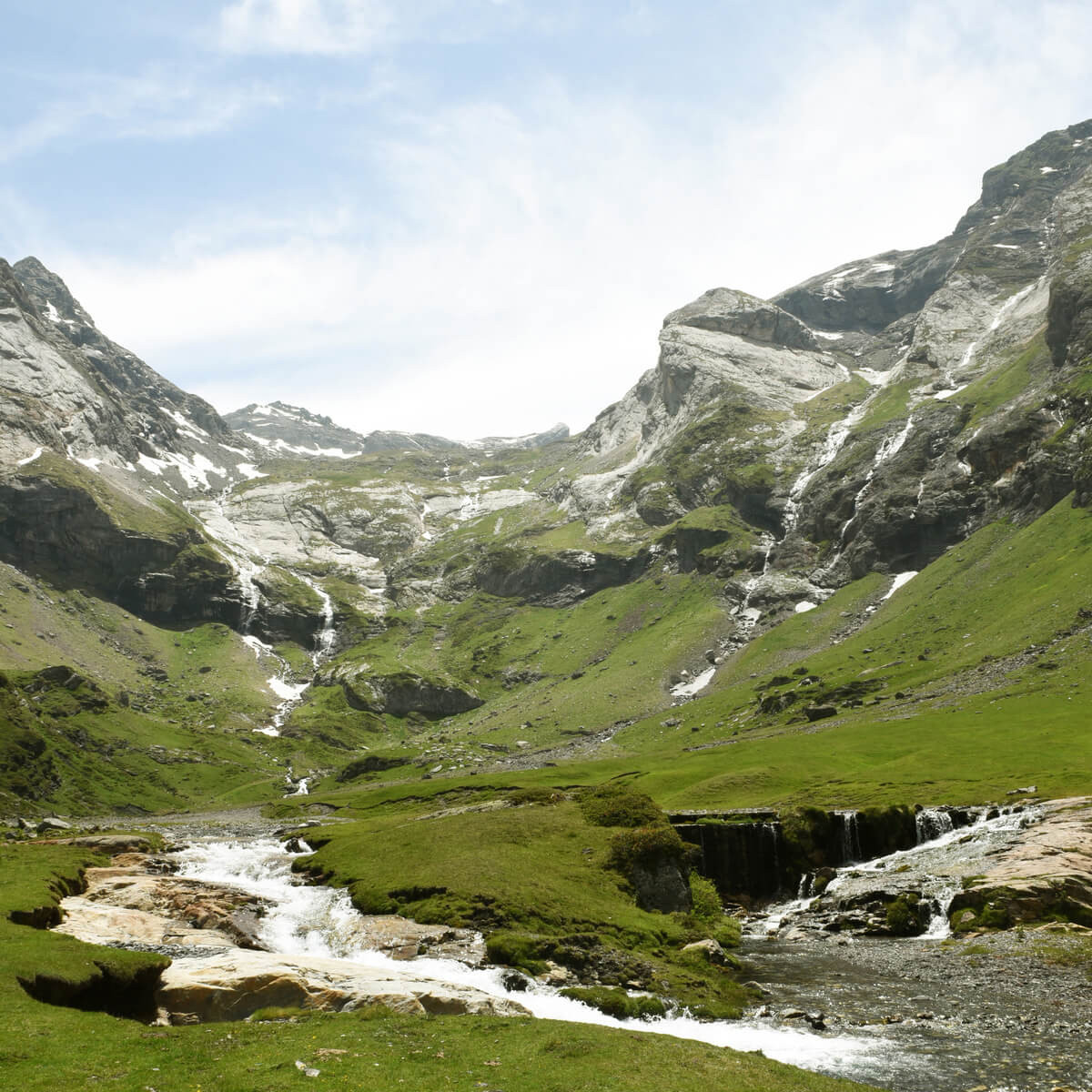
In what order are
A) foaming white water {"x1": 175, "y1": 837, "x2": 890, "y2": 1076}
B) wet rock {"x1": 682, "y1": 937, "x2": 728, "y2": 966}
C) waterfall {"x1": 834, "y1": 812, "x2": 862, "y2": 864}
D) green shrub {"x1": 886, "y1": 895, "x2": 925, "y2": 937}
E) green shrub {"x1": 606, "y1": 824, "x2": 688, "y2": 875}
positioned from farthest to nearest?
1. waterfall {"x1": 834, "y1": 812, "x2": 862, "y2": 864}
2. green shrub {"x1": 606, "y1": 824, "x2": 688, "y2": 875}
3. green shrub {"x1": 886, "y1": 895, "x2": 925, "y2": 937}
4. wet rock {"x1": 682, "y1": 937, "x2": 728, "y2": 966}
5. foaming white water {"x1": 175, "y1": 837, "x2": 890, "y2": 1076}

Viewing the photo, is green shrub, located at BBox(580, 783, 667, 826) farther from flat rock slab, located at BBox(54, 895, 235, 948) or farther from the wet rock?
flat rock slab, located at BBox(54, 895, 235, 948)

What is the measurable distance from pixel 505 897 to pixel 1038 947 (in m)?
33.1

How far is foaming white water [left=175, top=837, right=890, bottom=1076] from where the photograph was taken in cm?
3203

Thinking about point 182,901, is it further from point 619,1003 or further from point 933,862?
point 933,862

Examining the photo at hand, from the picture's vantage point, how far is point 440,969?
40750mm

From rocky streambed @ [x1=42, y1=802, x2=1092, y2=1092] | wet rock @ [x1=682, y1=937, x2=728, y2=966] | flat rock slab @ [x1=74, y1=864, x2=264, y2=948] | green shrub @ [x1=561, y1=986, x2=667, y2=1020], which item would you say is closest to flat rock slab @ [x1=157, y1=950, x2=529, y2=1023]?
rocky streambed @ [x1=42, y1=802, x2=1092, y2=1092]

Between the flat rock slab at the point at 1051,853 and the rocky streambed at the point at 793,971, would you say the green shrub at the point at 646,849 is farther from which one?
the flat rock slab at the point at 1051,853

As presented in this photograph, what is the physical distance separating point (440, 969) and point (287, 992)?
34.3ft

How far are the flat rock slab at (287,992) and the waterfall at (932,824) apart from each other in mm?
58467

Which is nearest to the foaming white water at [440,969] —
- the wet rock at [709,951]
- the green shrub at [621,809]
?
the wet rock at [709,951]

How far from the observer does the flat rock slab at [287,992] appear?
102ft

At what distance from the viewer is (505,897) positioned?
49.4 metres

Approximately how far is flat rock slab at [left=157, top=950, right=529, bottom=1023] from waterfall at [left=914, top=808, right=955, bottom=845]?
58467mm

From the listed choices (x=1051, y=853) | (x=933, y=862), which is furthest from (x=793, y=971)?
(x=933, y=862)
